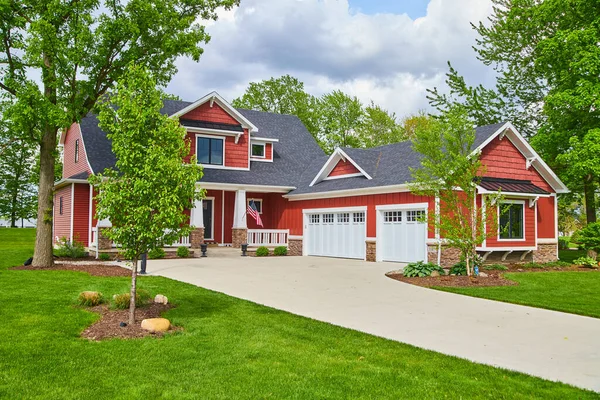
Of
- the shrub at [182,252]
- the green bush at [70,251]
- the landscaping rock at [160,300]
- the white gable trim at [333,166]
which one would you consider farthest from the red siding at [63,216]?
the landscaping rock at [160,300]

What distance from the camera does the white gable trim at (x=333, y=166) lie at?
870 inches

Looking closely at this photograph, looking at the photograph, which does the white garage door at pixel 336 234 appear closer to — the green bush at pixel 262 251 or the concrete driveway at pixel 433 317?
the green bush at pixel 262 251

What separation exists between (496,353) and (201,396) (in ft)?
12.9

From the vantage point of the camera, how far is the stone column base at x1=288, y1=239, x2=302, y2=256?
81.4 feet

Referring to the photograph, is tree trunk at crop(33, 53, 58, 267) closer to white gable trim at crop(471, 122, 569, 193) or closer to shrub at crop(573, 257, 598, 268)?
white gable trim at crop(471, 122, 569, 193)

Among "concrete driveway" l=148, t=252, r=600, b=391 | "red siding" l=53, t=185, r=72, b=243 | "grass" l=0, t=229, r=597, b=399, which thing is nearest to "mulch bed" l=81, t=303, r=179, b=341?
"grass" l=0, t=229, r=597, b=399

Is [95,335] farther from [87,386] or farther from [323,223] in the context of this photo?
[323,223]

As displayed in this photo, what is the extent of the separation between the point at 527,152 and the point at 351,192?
23.7 ft

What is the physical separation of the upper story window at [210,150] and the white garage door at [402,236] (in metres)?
9.35

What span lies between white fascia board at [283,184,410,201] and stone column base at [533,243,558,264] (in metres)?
6.57

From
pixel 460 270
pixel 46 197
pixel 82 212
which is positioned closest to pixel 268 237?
pixel 82 212

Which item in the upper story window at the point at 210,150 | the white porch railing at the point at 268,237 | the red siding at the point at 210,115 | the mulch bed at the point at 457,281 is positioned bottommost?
the mulch bed at the point at 457,281

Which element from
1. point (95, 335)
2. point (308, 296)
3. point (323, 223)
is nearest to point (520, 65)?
point (323, 223)

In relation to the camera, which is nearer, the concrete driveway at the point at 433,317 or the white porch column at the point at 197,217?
the concrete driveway at the point at 433,317
